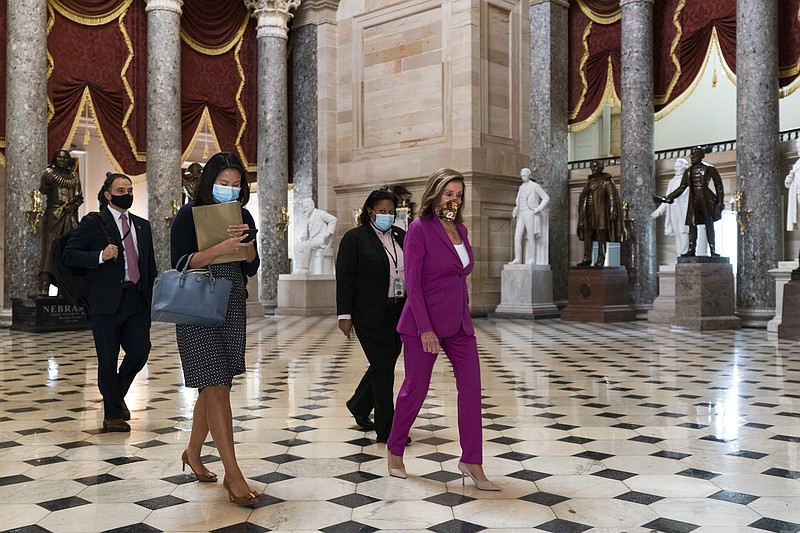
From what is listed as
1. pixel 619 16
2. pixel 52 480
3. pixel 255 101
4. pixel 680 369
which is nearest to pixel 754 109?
pixel 619 16

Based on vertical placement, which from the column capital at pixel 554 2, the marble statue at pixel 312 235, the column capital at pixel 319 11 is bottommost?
the marble statue at pixel 312 235

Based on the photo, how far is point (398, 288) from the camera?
5.11 m

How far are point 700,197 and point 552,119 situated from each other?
16.0 feet

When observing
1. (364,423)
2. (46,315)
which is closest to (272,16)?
(46,315)

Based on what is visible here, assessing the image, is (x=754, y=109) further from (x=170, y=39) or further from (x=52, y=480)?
(x=52, y=480)

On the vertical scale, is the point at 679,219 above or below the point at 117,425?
above

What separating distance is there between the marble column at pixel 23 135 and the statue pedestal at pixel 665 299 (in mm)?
11272

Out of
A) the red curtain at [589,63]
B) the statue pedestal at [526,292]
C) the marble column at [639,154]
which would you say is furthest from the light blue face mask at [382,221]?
the red curtain at [589,63]

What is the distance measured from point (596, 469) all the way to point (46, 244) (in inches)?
490

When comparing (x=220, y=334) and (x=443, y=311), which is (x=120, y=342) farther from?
(x=443, y=311)

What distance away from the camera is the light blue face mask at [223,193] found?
3.92 metres

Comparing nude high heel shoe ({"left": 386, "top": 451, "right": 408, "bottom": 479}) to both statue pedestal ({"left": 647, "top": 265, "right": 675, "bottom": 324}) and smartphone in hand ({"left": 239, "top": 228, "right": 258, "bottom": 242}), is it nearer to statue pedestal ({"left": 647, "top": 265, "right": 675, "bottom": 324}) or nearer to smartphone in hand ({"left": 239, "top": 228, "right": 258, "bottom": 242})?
smartphone in hand ({"left": 239, "top": 228, "right": 258, "bottom": 242})

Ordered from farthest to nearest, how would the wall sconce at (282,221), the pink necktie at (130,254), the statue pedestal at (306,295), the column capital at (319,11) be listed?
1. the column capital at (319,11)
2. the wall sconce at (282,221)
3. the statue pedestal at (306,295)
4. the pink necktie at (130,254)

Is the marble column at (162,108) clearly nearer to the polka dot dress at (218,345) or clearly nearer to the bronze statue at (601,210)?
the bronze statue at (601,210)
